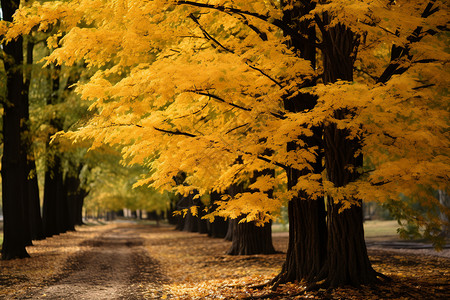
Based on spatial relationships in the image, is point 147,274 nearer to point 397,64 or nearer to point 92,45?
point 92,45

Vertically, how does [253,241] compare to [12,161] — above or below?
below

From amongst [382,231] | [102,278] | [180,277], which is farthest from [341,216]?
Answer: [382,231]

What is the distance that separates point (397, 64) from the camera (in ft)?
28.8

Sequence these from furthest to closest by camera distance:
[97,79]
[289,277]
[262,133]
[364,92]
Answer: [289,277]
[97,79]
[262,133]
[364,92]

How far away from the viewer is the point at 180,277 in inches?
510

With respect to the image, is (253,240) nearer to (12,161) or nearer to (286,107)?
(286,107)

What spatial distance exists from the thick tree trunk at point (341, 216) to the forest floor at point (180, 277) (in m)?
0.34

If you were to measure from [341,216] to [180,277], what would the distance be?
596cm

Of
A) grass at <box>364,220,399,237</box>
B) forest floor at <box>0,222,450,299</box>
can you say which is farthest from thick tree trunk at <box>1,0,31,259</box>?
grass at <box>364,220,399,237</box>

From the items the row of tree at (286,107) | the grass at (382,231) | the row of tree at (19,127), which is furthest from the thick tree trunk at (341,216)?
the grass at (382,231)

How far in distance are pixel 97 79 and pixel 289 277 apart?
547cm

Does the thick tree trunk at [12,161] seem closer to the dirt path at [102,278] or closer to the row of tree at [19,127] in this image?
the row of tree at [19,127]

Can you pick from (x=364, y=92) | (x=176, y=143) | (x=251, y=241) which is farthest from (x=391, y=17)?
(x=251, y=241)

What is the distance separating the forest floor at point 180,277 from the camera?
870cm
